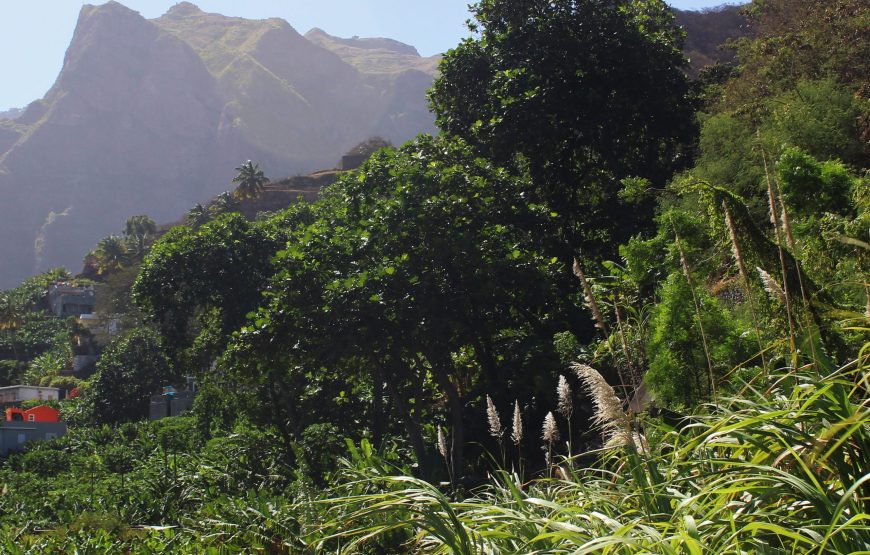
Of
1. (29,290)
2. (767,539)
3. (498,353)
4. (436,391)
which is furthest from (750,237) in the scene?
(29,290)

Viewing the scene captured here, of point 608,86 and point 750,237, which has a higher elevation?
point 608,86

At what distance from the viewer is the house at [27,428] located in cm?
3209

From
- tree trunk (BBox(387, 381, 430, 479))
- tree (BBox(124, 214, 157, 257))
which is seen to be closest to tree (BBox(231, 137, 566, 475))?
tree trunk (BBox(387, 381, 430, 479))

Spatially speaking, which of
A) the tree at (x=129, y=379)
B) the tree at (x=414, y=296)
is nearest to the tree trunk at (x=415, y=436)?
the tree at (x=414, y=296)

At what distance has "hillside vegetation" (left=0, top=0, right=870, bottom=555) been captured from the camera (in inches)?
134

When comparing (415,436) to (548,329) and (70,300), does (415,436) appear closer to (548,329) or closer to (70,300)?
(548,329)

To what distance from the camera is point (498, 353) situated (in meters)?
13.1

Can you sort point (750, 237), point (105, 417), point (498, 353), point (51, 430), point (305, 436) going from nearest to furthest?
1. point (750, 237)
2. point (498, 353)
3. point (305, 436)
4. point (51, 430)
5. point (105, 417)

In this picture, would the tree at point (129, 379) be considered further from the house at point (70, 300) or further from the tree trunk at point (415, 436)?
the house at point (70, 300)

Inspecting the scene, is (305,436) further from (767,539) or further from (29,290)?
(29,290)

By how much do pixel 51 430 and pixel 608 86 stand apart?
1138 inches

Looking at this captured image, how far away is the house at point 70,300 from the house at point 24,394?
27465mm

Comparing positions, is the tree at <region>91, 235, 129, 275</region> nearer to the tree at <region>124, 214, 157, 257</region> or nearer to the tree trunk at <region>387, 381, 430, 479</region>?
the tree at <region>124, 214, 157, 257</region>

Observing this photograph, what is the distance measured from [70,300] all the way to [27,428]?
46901 mm
